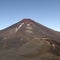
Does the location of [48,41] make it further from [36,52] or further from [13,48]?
[13,48]

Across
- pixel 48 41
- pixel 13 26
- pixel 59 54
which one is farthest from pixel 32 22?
pixel 59 54

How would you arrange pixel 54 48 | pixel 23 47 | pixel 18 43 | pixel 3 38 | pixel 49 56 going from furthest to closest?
pixel 3 38 → pixel 18 43 → pixel 23 47 → pixel 54 48 → pixel 49 56

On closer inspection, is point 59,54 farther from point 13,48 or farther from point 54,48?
point 13,48

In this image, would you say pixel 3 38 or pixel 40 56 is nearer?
pixel 40 56

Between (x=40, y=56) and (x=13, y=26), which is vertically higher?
(x=13, y=26)

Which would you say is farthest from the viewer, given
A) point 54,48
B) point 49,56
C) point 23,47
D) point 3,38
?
point 3,38

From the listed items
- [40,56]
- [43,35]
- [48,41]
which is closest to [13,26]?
[43,35]

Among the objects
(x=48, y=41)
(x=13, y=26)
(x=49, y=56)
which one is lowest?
(x=49, y=56)
